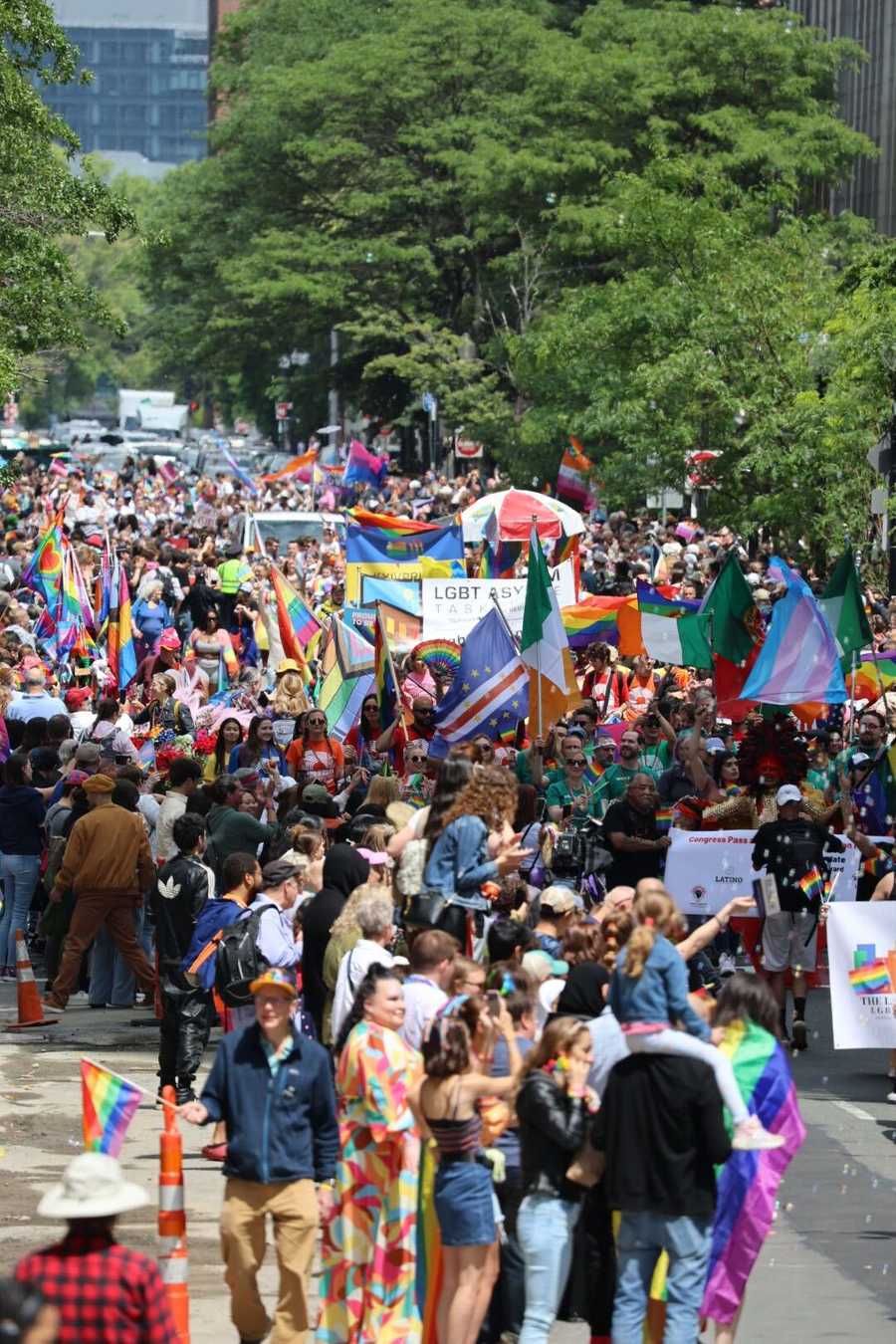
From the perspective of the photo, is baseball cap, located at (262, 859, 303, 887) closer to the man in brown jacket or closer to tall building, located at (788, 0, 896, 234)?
the man in brown jacket

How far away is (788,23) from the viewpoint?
217 feet

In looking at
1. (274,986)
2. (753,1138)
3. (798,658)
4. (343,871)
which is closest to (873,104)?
(798,658)

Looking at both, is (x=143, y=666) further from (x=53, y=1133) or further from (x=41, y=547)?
(x=53, y=1133)

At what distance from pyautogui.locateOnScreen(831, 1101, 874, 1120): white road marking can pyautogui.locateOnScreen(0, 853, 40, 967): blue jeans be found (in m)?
6.30

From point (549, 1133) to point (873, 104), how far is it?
196 feet

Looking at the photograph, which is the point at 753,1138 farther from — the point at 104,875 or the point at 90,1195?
the point at 104,875

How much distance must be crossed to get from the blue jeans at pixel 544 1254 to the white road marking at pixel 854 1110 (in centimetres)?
506

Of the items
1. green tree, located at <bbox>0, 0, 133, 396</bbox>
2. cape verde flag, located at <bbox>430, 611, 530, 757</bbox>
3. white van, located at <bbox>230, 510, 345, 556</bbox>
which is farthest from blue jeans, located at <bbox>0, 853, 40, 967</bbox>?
white van, located at <bbox>230, 510, 345, 556</bbox>

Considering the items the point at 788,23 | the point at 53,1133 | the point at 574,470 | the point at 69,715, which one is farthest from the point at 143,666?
the point at 788,23

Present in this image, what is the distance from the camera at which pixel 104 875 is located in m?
16.5

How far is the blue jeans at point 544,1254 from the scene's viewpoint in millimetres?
8883

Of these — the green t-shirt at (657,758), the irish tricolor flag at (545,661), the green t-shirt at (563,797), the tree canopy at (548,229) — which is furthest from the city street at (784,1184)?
the tree canopy at (548,229)

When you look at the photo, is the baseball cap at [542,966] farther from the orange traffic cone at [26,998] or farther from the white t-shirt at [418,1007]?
the orange traffic cone at [26,998]

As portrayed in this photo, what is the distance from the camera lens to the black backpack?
12.1 metres
